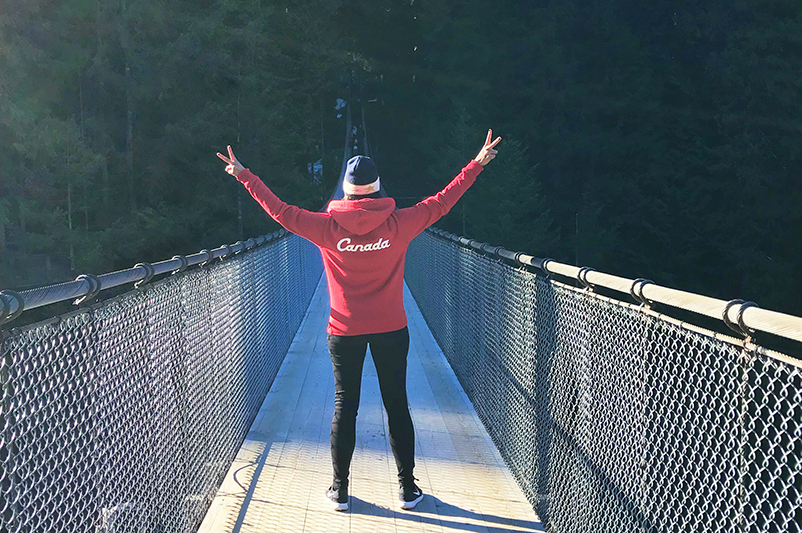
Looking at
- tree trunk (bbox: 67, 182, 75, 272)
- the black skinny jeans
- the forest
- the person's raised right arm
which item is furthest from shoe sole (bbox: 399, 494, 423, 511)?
tree trunk (bbox: 67, 182, 75, 272)

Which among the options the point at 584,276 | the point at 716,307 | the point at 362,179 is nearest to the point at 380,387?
the point at 362,179

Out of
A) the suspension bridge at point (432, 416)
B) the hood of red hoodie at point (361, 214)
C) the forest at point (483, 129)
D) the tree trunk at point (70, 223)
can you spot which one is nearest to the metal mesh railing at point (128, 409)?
the suspension bridge at point (432, 416)

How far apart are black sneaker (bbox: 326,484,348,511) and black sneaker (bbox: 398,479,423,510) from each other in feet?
0.91

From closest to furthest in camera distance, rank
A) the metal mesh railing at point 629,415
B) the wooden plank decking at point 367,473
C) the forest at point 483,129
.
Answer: the metal mesh railing at point 629,415 → the wooden plank decking at point 367,473 → the forest at point 483,129

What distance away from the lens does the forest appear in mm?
26672

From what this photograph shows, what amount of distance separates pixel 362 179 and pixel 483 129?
4187 centimetres

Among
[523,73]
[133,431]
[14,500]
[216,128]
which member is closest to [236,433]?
[133,431]

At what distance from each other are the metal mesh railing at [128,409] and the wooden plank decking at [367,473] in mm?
187

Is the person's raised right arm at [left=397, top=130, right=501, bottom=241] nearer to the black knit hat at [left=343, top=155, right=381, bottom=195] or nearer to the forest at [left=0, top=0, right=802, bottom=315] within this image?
the black knit hat at [left=343, top=155, right=381, bottom=195]

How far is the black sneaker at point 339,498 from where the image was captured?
12.1ft

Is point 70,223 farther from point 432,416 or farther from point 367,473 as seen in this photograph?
point 367,473

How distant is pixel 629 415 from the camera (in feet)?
8.50

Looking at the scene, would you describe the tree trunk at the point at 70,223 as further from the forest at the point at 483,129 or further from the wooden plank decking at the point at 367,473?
the wooden plank decking at the point at 367,473

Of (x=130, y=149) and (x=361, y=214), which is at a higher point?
(x=130, y=149)
